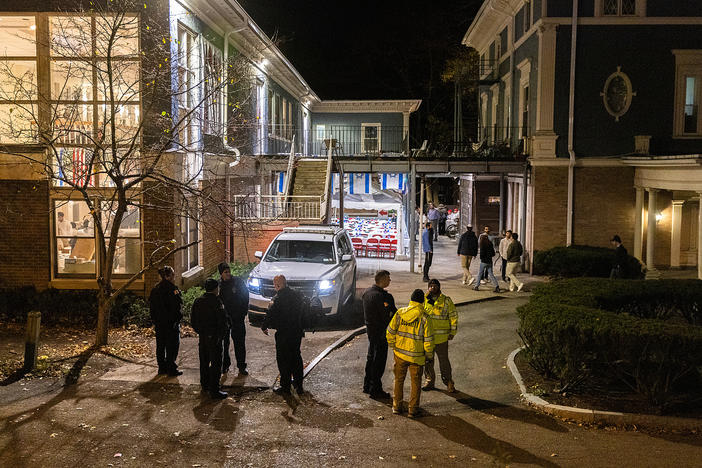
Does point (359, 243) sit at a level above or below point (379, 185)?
below

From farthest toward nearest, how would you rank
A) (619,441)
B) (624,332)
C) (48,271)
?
(48,271)
(624,332)
(619,441)

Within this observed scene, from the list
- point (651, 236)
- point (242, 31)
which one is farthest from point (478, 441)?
point (242, 31)

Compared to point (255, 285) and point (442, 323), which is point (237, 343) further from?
point (255, 285)

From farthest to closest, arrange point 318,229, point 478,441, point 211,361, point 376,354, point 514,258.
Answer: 1. point 514,258
2. point 318,229
3. point 376,354
4. point 211,361
5. point 478,441

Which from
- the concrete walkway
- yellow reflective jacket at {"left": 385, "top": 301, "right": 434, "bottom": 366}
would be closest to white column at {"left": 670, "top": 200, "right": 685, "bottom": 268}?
the concrete walkway

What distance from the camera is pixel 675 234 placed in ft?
69.8

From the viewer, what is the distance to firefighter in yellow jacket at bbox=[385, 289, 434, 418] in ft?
28.1

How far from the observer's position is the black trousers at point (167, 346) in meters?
10.3

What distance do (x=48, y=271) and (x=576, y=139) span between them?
15396 millimetres

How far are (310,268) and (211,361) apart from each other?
5513mm

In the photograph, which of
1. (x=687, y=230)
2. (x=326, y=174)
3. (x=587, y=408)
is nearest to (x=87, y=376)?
(x=587, y=408)

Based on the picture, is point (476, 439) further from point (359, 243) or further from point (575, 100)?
point (359, 243)

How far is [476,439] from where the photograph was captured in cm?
801

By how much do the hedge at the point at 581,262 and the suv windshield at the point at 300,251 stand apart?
751cm
